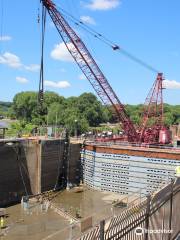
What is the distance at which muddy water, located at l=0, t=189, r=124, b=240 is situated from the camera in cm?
2359

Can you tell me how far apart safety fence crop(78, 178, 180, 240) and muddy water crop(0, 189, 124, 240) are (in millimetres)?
8155

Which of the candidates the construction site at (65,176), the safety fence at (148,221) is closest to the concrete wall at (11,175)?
the construction site at (65,176)

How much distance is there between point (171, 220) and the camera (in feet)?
36.8

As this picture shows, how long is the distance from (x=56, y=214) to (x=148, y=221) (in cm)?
2018

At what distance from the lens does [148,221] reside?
29.9 feet

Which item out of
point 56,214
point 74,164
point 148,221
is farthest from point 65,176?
point 148,221

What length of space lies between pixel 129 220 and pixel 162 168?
26.1 m

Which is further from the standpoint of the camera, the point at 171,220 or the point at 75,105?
the point at 75,105

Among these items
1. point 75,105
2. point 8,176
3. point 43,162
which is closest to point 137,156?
point 43,162

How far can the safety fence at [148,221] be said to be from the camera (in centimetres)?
723

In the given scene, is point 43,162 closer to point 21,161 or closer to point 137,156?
point 21,161

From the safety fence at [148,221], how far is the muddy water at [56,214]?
321 inches

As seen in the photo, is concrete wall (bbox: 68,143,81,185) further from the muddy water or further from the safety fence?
the safety fence

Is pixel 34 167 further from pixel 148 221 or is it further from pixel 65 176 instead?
pixel 148 221
